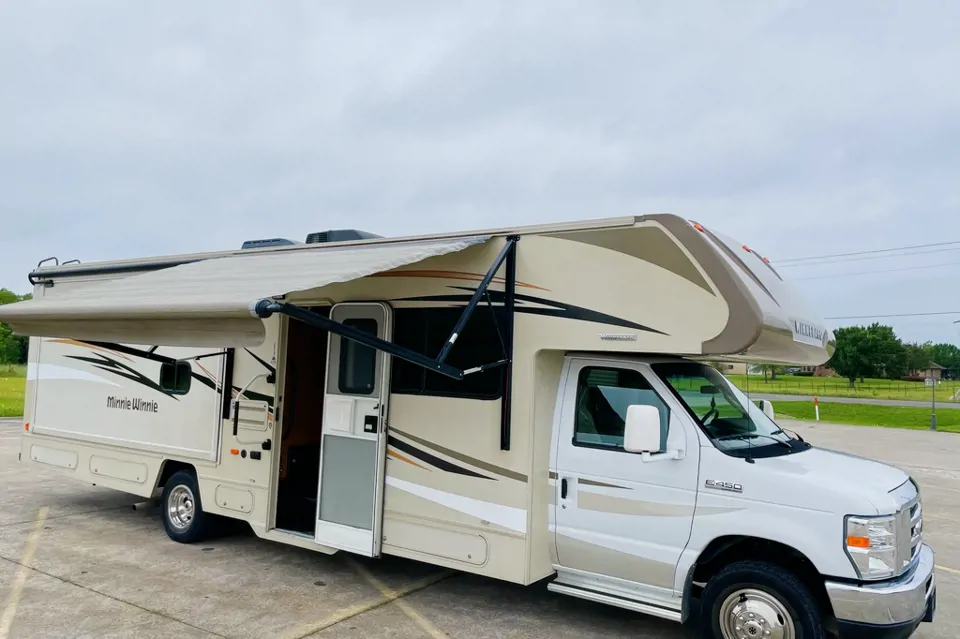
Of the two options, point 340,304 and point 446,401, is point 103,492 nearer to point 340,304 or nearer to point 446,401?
point 340,304

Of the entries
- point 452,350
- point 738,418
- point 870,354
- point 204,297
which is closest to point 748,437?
point 738,418

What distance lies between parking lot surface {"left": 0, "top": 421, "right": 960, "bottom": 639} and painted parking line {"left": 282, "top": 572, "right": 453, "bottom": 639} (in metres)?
0.01

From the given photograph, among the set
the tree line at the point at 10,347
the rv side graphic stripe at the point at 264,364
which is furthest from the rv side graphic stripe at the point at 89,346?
the tree line at the point at 10,347

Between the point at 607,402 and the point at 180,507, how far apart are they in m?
4.73

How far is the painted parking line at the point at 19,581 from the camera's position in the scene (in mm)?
4969

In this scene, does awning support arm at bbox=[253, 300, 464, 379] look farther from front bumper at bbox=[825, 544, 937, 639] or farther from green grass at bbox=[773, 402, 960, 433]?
green grass at bbox=[773, 402, 960, 433]

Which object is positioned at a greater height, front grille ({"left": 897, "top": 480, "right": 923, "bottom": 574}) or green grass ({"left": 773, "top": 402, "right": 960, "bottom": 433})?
front grille ({"left": 897, "top": 480, "right": 923, "bottom": 574})

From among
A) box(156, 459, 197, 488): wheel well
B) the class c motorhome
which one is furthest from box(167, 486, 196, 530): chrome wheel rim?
the class c motorhome

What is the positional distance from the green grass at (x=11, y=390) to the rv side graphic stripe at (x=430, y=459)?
1283 centimetres

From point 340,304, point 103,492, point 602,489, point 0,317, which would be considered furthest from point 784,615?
point 103,492

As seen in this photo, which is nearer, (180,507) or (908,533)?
(908,533)

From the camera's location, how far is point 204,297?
492cm

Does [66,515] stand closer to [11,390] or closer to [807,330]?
[807,330]

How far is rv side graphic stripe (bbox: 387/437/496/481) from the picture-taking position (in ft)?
17.7
